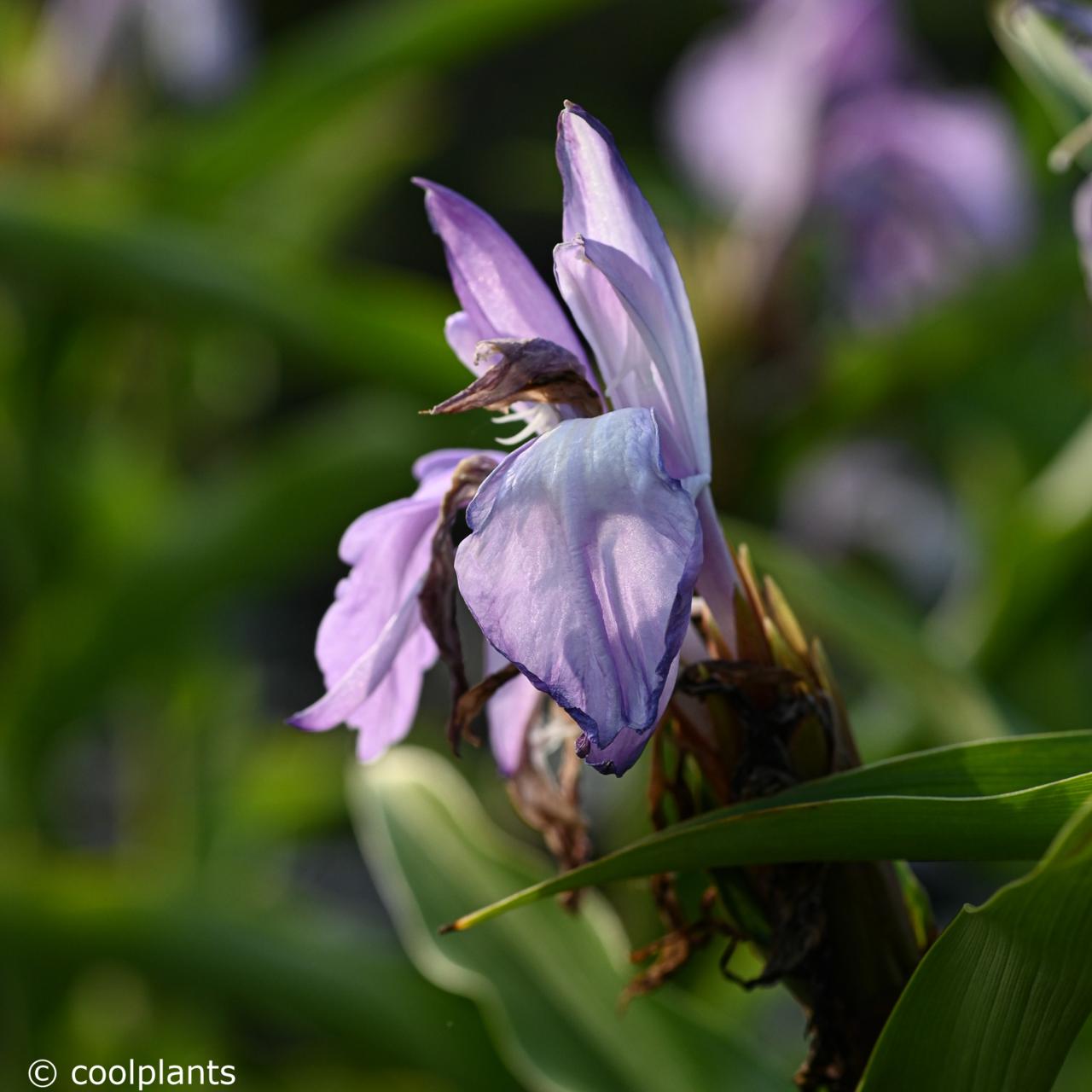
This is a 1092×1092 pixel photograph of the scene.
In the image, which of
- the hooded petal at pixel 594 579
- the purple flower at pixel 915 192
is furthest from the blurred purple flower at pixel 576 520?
the purple flower at pixel 915 192

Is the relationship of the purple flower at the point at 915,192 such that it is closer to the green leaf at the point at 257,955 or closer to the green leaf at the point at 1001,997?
the green leaf at the point at 257,955

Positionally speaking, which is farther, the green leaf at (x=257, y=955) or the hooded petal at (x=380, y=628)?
the green leaf at (x=257, y=955)

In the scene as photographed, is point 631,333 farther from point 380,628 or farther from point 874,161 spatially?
point 874,161

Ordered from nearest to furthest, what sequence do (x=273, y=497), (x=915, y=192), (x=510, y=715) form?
1. (x=510, y=715)
2. (x=273, y=497)
3. (x=915, y=192)

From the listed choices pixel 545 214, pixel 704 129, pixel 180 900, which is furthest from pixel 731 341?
pixel 545 214

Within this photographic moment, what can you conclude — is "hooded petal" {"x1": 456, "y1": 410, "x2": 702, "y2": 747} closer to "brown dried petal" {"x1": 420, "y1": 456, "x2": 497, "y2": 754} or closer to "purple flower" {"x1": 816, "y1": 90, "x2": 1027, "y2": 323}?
"brown dried petal" {"x1": 420, "y1": 456, "x2": 497, "y2": 754}

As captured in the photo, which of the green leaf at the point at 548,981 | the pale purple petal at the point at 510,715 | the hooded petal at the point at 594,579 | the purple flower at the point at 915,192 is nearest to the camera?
the hooded petal at the point at 594,579

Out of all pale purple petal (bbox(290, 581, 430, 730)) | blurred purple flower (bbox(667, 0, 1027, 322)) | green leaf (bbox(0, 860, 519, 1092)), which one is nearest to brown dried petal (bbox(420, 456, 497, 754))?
pale purple petal (bbox(290, 581, 430, 730))

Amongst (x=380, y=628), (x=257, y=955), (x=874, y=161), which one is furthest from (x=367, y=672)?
(x=874, y=161)
